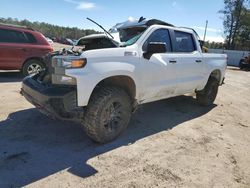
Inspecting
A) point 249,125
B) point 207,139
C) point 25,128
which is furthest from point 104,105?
point 249,125

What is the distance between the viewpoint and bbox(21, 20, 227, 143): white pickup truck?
366 cm

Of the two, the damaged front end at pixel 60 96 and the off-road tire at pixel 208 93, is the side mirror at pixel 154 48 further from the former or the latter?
the off-road tire at pixel 208 93

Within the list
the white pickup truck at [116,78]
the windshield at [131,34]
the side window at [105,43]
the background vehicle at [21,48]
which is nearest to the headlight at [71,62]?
the white pickup truck at [116,78]

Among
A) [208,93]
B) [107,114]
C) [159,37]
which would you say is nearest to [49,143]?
[107,114]

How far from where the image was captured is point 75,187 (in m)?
3.07

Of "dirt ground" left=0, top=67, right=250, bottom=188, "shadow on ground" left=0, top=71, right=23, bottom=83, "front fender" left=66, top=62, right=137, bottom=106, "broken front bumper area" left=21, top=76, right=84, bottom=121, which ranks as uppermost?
"front fender" left=66, top=62, right=137, bottom=106

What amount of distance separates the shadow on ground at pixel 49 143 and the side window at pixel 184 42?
5.09ft

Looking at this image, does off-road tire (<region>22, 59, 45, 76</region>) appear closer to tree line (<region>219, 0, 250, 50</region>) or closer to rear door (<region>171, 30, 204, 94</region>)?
rear door (<region>171, 30, 204, 94</region>)

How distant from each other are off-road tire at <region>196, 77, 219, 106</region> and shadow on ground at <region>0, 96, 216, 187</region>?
1.19 metres

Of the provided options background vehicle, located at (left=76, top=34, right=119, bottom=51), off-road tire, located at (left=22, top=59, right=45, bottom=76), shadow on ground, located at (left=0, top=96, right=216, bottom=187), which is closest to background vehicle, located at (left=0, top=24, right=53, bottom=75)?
off-road tire, located at (left=22, top=59, right=45, bottom=76)

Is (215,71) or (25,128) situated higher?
(215,71)

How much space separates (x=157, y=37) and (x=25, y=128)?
2893 mm

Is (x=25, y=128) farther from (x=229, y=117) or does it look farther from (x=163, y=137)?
(x=229, y=117)

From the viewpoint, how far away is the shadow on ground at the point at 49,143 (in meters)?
3.37
